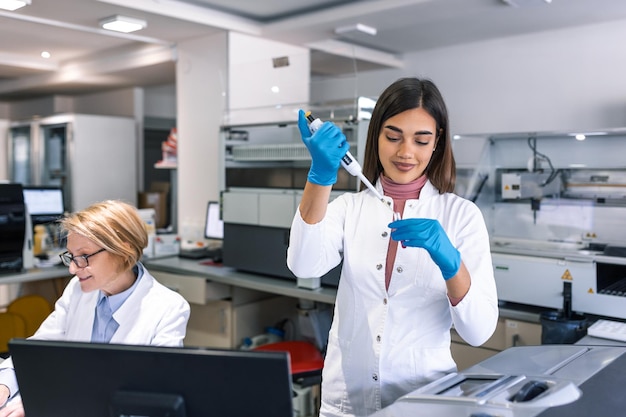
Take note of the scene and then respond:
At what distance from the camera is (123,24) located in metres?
3.68

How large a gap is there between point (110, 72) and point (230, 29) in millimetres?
1742

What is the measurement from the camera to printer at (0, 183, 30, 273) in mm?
3402

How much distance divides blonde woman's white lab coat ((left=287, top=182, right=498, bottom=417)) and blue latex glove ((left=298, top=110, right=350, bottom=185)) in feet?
0.40

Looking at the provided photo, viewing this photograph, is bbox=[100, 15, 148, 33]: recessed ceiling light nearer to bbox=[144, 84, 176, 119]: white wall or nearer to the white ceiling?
the white ceiling

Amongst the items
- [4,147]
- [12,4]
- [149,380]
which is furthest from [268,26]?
[4,147]

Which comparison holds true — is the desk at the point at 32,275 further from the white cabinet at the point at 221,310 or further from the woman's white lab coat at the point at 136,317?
the woman's white lab coat at the point at 136,317

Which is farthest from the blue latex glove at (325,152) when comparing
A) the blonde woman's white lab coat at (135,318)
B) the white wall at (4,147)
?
the white wall at (4,147)

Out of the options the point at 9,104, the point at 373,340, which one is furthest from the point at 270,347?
the point at 9,104

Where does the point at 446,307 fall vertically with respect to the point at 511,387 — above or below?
above

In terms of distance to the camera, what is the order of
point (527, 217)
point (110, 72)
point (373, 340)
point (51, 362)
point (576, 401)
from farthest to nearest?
1. point (110, 72)
2. point (527, 217)
3. point (373, 340)
4. point (576, 401)
5. point (51, 362)

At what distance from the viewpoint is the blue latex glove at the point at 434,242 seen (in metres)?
1.22

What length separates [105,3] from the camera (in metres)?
3.32

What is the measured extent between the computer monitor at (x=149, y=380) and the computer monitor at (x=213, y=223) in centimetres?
291

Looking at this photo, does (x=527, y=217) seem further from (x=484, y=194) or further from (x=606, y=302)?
(x=606, y=302)
